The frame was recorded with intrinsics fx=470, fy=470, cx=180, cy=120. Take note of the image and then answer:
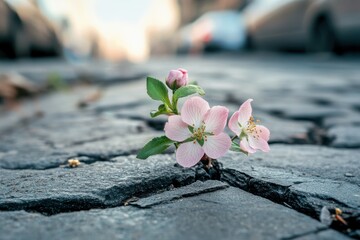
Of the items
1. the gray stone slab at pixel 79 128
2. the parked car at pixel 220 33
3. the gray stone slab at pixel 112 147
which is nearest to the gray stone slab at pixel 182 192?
the gray stone slab at pixel 112 147

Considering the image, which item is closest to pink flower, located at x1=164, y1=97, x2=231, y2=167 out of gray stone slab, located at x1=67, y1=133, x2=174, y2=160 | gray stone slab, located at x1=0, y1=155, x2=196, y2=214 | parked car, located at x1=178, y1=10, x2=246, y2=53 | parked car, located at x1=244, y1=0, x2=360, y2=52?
gray stone slab, located at x1=0, y1=155, x2=196, y2=214

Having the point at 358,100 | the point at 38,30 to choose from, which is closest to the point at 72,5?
the point at 38,30

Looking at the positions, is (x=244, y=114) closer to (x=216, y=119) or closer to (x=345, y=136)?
(x=216, y=119)

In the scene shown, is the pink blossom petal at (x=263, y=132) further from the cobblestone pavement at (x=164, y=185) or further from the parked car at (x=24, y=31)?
the parked car at (x=24, y=31)

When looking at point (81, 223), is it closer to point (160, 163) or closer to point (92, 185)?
point (92, 185)

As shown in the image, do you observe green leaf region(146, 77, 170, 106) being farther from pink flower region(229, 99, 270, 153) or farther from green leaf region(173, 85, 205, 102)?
pink flower region(229, 99, 270, 153)

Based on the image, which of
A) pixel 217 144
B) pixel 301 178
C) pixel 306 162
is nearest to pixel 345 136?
pixel 306 162

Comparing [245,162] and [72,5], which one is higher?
[72,5]

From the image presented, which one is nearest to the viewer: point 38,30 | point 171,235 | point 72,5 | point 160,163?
point 171,235

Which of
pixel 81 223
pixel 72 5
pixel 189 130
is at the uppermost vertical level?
pixel 72 5
